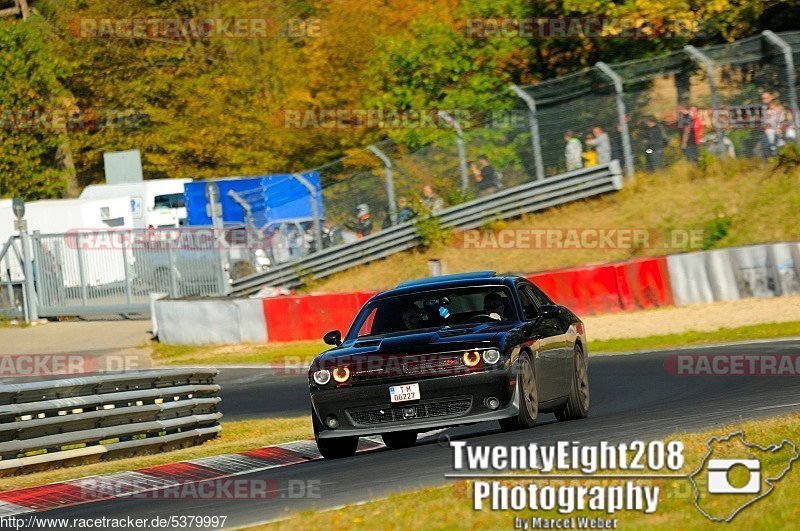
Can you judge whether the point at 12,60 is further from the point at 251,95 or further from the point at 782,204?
the point at 782,204

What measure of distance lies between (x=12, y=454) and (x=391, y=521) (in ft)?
18.5

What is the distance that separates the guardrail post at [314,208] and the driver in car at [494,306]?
19.3m

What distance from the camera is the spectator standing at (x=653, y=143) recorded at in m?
29.2

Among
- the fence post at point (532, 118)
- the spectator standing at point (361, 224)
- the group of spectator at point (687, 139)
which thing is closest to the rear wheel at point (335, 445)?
the group of spectator at point (687, 139)

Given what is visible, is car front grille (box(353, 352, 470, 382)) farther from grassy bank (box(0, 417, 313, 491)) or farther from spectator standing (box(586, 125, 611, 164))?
spectator standing (box(586, 125, 611, 164))

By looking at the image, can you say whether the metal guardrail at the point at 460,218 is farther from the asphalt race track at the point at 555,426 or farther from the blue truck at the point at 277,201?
the asphalt race track at the point at 555,426

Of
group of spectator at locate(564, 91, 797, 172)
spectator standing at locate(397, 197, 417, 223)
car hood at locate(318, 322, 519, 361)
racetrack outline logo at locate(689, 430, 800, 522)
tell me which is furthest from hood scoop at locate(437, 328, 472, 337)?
spectator standing at locate(397, 197, 417, 223)

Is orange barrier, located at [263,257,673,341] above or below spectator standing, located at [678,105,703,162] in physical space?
below

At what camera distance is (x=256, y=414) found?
17.8m

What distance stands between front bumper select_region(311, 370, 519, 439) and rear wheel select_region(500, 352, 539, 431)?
120 millimetres

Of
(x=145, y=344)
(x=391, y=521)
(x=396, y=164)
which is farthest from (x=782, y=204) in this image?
(x=391, y=521)

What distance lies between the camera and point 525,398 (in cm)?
1079

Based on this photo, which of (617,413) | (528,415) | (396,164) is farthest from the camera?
(396,164)

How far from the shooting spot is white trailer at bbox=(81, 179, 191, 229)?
38406 mm
